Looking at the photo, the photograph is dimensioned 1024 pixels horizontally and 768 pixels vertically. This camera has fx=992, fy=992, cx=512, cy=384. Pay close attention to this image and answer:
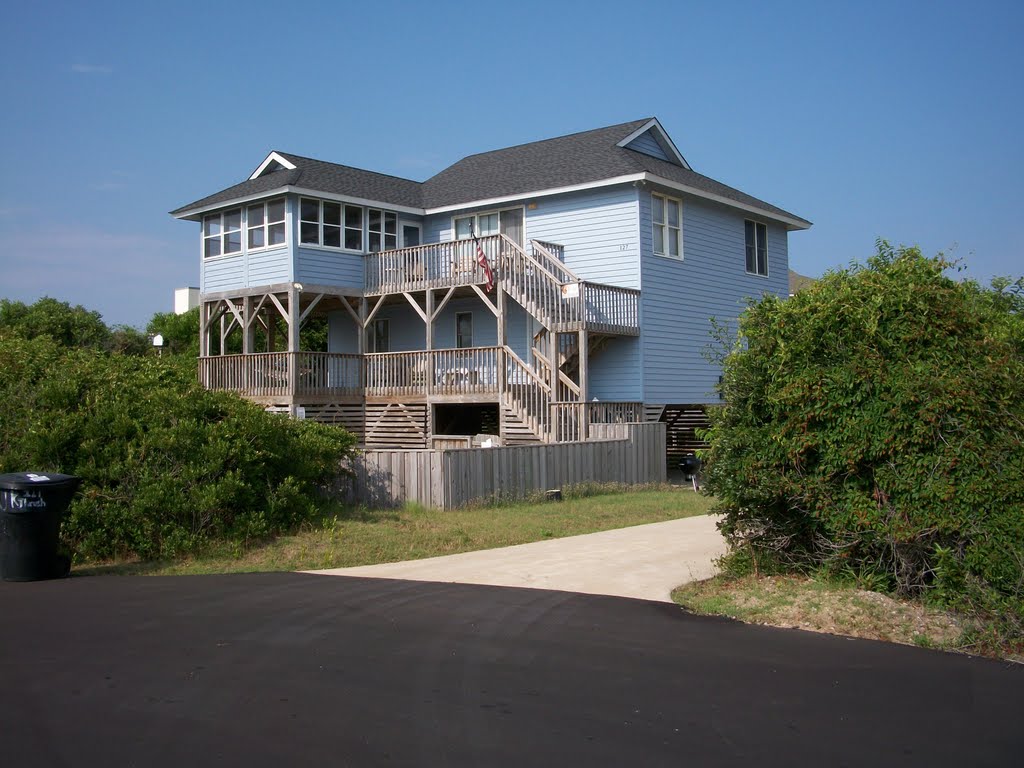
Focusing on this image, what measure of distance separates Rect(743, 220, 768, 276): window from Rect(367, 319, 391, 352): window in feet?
37.4

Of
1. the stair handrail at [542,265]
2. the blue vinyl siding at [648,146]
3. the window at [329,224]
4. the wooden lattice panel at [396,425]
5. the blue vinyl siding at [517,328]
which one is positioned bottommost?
the wooden lattice panel at [396,425]

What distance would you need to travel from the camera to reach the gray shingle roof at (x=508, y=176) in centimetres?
2686

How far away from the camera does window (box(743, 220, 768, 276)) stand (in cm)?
3002

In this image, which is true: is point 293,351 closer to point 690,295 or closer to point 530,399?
point 530,399

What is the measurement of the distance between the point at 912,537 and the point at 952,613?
685mm

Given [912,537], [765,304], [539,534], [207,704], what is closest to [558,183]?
[539,534]

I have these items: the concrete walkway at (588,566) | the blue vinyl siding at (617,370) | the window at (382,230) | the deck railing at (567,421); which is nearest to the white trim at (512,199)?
the window at (382,230)

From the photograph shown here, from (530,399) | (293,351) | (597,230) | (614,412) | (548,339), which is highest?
(597,230)

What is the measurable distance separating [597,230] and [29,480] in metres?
17.9

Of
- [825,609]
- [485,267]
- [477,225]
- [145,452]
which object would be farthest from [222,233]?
[825,609]

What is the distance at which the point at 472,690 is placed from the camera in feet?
21.6

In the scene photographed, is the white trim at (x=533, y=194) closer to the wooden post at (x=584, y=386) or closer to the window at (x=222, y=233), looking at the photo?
the wooden post at (x=584, y=386)

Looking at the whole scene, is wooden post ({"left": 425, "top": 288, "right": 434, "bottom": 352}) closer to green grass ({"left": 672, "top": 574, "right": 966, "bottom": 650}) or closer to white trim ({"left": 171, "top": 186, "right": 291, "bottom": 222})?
white trim ({"left": 171, "top": 186, "right": 291, "bottom": 222})

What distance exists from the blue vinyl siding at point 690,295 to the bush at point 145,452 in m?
13.1
